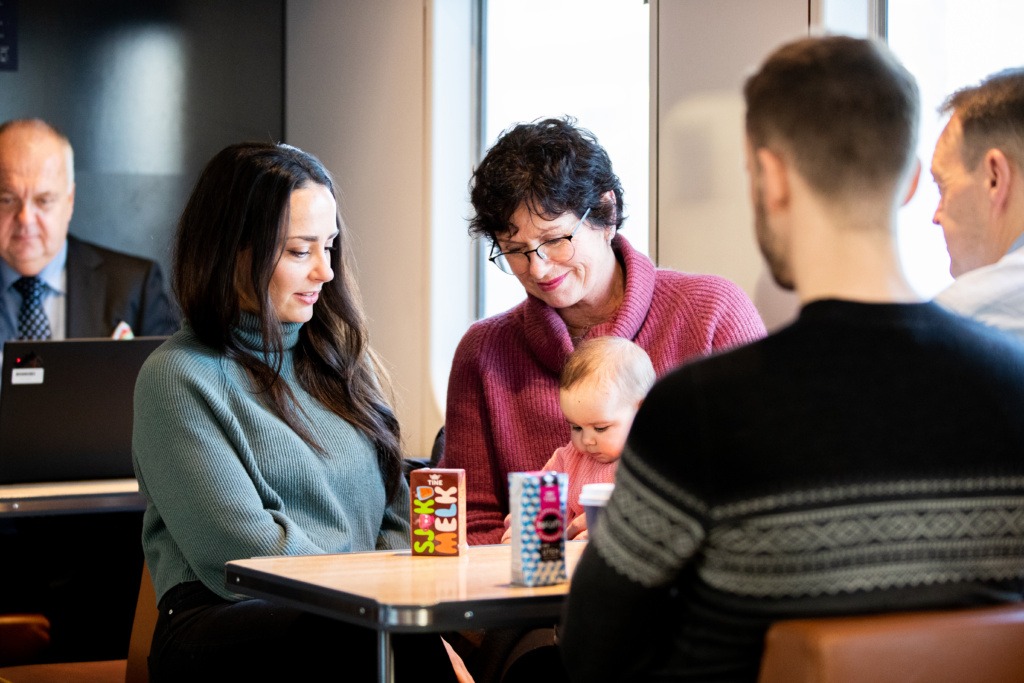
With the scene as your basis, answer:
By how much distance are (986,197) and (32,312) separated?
4021 millimetres

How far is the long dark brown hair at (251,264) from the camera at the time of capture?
266cm

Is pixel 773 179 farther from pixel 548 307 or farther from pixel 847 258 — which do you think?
pixel 548 307

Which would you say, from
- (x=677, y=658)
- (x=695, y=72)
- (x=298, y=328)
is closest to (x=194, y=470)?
(x=298, y=328)

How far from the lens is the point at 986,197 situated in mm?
2279

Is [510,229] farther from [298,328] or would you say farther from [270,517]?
[270,517]

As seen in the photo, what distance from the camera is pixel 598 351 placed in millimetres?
2521

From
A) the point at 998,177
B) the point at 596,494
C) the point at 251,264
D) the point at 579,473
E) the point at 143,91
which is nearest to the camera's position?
the point at 596,494

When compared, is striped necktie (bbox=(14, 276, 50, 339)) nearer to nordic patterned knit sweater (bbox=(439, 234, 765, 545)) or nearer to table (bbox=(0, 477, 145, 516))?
table (bbox=(0, 477, 145, 516))

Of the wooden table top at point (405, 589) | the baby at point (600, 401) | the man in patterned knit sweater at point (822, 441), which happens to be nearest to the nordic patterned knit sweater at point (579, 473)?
the baby at point (600, 401)

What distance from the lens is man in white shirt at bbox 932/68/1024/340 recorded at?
2186 millimetres

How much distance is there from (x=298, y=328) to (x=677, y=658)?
5.42ft

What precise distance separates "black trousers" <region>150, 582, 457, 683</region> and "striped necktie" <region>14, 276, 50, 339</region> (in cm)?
300

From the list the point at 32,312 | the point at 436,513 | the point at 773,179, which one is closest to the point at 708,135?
the point at 436,513

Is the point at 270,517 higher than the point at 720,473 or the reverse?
the reverse
